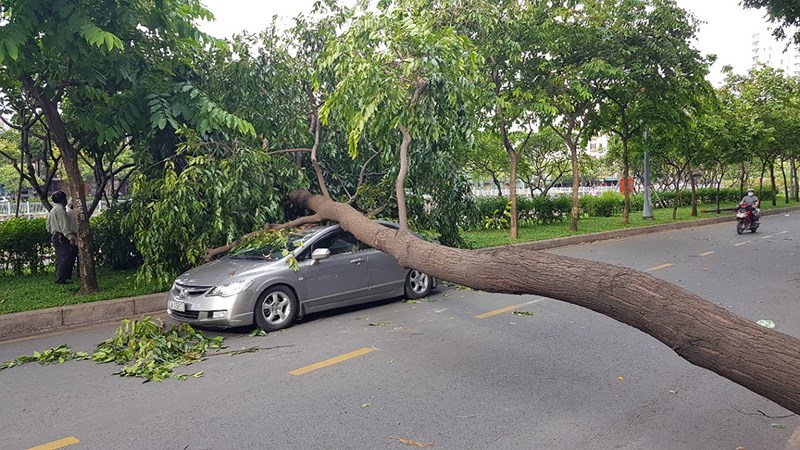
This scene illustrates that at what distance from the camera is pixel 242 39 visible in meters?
10.9

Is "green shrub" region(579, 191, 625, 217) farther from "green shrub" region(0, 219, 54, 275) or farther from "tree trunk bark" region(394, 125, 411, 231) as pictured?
"green shrub" region(0, 219, 54, 275)

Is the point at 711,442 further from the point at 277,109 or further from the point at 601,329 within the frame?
the point at 277,109

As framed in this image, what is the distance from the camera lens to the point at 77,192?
934cm

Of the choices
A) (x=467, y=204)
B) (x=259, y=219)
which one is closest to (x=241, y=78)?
(x=259, y=219)

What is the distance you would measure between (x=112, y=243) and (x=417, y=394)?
9362mm

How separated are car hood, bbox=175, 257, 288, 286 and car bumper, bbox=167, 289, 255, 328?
0.77 ft

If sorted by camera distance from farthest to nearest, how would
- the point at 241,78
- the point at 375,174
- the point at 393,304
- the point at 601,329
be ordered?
the point at 375,174, the point at 241,78, the point at 393,304, the point at 601,329

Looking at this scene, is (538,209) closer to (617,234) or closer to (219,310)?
(617,234)

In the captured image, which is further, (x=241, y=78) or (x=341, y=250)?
(x=241, y=78)

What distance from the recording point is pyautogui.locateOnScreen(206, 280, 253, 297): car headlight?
7.12 meters

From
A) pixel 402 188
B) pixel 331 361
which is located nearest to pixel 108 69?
pixel 402 188

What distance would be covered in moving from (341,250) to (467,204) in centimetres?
401

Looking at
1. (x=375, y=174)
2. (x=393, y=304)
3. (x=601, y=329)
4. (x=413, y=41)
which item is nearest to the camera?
(x=601, y=329)

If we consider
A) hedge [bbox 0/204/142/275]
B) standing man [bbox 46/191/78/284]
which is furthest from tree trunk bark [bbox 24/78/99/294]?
standing man [bbox 46/191/78/284]
